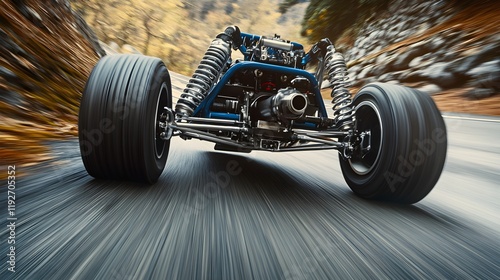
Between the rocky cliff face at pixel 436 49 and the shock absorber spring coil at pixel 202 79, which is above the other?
the rocky cliff face at pixel 436 49

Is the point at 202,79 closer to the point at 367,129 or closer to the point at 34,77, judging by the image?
the point at 367,129

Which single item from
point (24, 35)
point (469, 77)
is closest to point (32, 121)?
point (24, 35)

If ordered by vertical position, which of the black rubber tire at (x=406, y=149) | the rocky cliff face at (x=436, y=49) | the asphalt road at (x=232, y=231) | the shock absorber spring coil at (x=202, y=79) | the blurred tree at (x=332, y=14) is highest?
the blurred tree at (x=332, y=14)

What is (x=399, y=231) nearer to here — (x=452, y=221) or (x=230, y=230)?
(x=452, y=221)

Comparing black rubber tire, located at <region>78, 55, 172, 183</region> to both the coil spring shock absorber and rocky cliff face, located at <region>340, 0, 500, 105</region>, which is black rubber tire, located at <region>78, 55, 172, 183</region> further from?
rocky cliff face, located at <region>340, 0, 500, 105</region>

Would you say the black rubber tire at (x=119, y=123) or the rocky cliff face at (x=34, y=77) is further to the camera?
the rocky cliff face at (x=34, y=77)

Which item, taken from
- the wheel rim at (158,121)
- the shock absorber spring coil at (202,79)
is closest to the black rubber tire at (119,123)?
the wheel rim at (158,121)

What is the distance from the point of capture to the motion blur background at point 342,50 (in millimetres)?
4059

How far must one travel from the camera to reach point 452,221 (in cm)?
204

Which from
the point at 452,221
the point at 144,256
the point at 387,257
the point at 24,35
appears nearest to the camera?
the point at 144,256

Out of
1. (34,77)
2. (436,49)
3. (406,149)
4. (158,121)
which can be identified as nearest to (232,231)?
(158,121)

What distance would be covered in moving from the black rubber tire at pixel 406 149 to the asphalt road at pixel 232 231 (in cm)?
12

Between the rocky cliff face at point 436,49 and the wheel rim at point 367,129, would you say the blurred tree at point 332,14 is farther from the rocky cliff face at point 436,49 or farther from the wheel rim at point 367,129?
the wheel rim at point 367,129

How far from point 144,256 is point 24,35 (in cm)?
556
